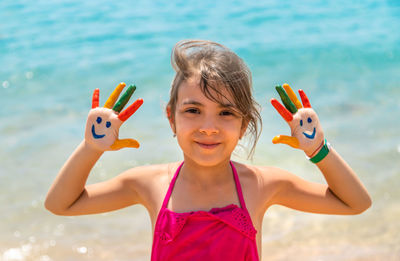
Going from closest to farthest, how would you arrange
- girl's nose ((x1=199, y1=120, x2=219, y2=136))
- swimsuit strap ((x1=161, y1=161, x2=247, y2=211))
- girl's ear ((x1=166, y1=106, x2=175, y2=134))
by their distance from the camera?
1. girl's nose ((x1=199, y1=120, x2=219, y2=136))
2. swimsuit strap ((x1=161, y1=161, x2=247, y2=211))
3. girl's ear ((x1=166, y1=106, x2=175, y2=134))

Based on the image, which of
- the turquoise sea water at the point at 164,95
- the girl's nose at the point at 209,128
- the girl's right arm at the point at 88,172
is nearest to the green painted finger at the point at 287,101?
the girl's nose at the point at 209,128

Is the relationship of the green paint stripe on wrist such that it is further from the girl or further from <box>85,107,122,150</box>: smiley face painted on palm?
<box>85,107,122,150</box>: smiley face painted on palm

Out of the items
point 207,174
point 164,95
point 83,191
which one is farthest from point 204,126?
point 164,95

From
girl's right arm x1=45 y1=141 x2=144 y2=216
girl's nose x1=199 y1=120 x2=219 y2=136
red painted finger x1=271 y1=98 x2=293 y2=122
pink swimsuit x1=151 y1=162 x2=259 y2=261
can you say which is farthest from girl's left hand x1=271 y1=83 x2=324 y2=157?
girl's right arm x1=45 y1=141 x2=144 y2=216

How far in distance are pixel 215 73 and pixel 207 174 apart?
1.47 ft

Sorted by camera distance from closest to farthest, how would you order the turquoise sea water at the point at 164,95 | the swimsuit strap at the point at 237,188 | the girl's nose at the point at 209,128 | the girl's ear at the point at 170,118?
the girl's nose at the point at 209,128
the swimsuit strap at the point at 237,188
the girl's ear at the point at 170,118
the turquoise sea water at the point at 164,95

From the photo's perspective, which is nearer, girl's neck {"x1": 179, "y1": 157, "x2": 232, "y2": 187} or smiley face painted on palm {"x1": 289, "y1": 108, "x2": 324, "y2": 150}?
smiley face painted on palm {"x1": 289, "y1": 108, "x2": 324, "y2": 150}

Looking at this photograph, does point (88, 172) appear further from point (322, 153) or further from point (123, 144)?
point (322, 153)

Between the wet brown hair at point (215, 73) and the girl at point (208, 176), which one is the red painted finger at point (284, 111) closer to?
the girl at point (208, 176)

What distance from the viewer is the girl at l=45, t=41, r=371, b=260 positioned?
2061 millimetres

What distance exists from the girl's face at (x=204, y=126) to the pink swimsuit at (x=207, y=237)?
0.23 m

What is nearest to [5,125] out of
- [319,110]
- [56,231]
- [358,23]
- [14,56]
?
[56,231]

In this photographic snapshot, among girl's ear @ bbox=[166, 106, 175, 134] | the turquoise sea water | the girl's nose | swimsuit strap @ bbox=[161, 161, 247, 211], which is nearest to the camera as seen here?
the girl's nose

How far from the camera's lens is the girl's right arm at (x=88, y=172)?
2125 millimetres
